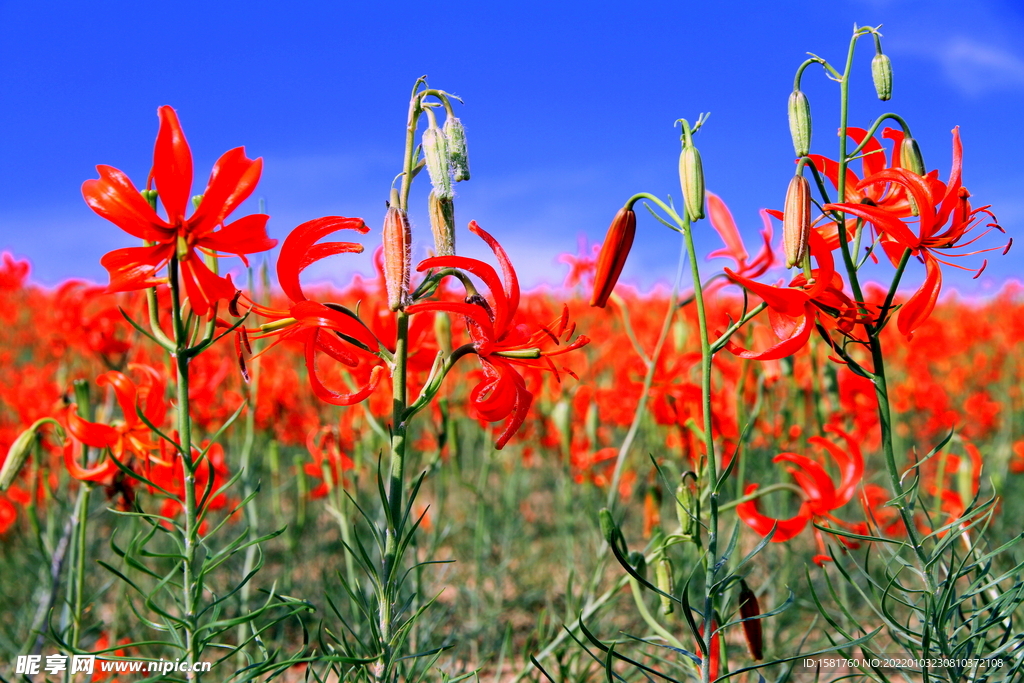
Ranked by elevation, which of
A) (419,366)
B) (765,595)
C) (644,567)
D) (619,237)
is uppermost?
(619,237)

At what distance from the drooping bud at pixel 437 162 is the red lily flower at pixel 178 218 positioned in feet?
0.81

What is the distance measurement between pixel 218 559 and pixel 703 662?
79cm

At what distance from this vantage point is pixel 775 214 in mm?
1312

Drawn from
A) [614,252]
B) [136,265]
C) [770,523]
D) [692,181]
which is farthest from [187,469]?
[770,523]

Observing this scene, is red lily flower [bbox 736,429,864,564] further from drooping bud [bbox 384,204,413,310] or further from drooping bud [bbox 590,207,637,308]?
drooping bud [bbox 384,204,413,310]

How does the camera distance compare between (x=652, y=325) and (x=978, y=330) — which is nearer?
(x=652, y=325)

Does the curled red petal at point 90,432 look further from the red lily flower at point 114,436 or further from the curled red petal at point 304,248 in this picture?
the curled red petal at point 304,248

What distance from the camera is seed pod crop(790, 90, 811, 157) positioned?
1.23 m

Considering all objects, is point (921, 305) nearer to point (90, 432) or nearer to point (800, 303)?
point (800, 303)

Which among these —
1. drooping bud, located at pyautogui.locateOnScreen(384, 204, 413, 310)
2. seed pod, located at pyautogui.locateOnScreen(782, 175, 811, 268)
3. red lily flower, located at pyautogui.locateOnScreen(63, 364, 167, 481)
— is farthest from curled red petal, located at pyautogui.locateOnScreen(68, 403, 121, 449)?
seed pod, located at pyautogui.locateOnScreen(782, 175, 811, 268)

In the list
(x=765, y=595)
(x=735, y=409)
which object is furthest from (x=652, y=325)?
(x=735, y=409)

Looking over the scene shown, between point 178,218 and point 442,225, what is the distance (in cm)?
38

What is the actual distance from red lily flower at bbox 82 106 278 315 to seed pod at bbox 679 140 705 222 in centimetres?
64

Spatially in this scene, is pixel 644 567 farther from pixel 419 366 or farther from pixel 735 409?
pixel 735 409
